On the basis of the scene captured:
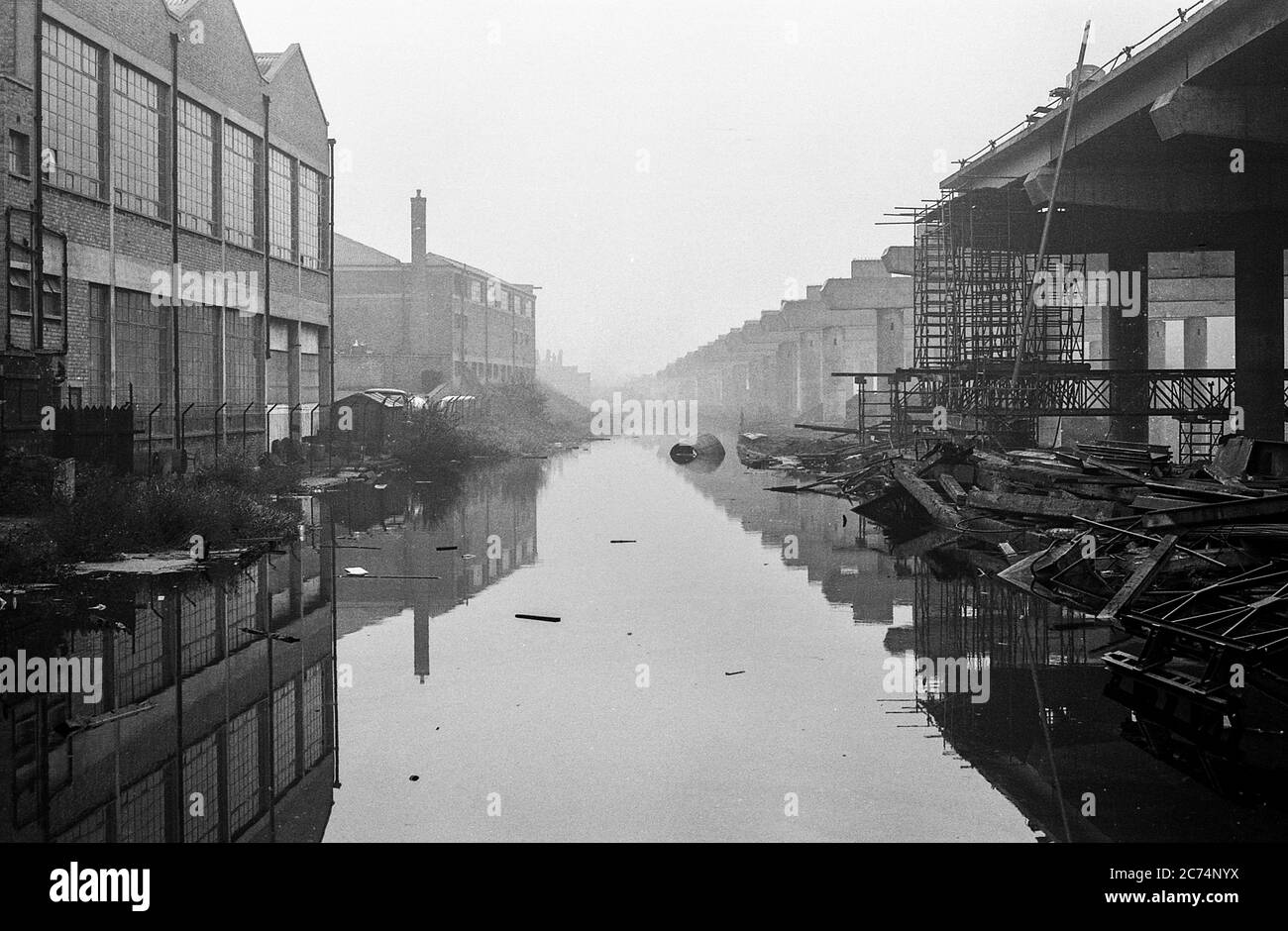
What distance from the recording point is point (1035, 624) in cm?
978

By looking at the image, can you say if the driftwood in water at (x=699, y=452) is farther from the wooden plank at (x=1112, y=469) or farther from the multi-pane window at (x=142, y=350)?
the wooden plank at (x=1112, y=469)

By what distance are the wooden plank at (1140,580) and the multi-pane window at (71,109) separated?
1814cm

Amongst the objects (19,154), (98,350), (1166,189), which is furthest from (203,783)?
(1166,189)

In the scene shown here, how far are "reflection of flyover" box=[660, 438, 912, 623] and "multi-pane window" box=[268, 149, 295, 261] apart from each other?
45.8 ft

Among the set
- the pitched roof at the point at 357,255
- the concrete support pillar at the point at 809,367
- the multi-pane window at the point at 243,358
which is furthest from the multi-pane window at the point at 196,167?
the concrete support pillar at the point at 809,367

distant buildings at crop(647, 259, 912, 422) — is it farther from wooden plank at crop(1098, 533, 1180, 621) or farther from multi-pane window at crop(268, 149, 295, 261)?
wooden plank at crop(1098, 533, 1180, 621)

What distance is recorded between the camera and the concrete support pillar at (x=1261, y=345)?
25.5m

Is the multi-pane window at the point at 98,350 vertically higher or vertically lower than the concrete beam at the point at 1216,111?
lower

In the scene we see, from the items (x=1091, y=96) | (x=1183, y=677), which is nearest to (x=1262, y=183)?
(x=1091, y=96)

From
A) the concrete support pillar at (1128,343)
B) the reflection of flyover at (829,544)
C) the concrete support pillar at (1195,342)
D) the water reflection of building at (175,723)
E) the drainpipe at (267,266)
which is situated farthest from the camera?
the concrete support pillar at (1195,342)

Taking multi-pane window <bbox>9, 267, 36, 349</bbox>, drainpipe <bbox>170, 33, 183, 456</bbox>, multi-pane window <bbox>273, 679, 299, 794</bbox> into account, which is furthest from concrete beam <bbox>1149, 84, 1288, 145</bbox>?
drainpipe <bbox>170, 33, 183, 456</bbox>

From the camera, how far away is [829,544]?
15.8 meters

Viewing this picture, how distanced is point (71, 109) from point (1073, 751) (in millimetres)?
20720

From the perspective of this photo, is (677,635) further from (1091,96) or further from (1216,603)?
(1091,96)
